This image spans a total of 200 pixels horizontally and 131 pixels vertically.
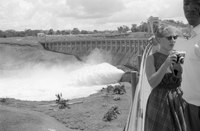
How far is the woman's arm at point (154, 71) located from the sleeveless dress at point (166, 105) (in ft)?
0.18

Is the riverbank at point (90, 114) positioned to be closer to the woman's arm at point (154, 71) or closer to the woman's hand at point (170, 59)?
the woman's arm at point (154, 71)

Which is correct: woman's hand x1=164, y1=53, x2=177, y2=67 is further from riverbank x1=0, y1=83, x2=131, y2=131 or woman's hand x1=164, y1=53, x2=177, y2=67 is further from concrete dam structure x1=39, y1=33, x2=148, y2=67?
concrete dam structure x1=39, y1=33, x2=148, y2=67

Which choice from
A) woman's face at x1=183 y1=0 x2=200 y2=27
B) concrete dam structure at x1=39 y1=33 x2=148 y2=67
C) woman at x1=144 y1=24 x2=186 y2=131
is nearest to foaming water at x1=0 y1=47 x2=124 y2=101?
concrete dam structure at x1=39 y1=33 x2=148 y2=67

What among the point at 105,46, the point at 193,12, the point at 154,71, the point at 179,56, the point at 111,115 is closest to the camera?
the point at 193,12

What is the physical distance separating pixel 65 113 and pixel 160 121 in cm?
959

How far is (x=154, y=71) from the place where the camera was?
2.66 m

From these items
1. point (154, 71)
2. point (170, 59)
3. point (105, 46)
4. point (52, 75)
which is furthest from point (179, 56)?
point (52, 75)

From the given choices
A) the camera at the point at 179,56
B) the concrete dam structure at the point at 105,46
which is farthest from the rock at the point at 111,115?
the concrete dam structure at the point at 105,46

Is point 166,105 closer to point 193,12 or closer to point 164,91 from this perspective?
point 164,91

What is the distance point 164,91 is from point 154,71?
18 cm

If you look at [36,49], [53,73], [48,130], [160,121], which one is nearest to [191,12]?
[160,121]

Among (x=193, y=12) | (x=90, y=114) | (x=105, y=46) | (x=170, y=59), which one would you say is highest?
(x=193, y=12)

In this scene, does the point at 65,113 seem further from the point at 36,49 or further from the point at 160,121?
the point at 36,49

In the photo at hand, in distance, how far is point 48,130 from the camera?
9438 millimetres
